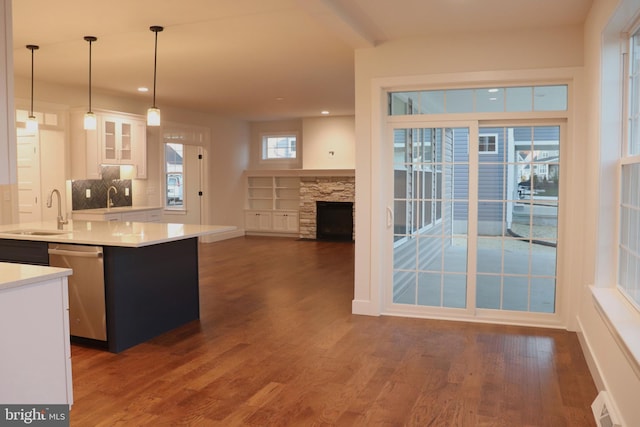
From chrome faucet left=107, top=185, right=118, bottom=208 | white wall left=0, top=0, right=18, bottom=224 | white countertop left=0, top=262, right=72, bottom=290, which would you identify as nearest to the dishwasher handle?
white countertop left=0, top=262, right=72, bottom=290

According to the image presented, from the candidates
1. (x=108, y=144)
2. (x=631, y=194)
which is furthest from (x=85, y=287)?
(x=108, y=144)

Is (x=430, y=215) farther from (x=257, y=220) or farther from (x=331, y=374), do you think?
(x=257, y=220)

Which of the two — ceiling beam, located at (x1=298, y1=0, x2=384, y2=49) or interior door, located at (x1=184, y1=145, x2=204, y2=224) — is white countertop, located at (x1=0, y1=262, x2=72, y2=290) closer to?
ceiling beam, located at (x1=298, y1=0, x2=384, y2=49)

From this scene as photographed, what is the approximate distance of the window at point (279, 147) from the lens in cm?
1177

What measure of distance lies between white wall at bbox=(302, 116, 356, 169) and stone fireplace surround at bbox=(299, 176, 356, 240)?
0.95 ft

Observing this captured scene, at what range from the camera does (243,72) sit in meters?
6.47

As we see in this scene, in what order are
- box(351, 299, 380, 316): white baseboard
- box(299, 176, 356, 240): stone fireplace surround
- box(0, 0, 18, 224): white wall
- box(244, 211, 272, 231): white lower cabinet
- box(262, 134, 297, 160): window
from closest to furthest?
box(0, 0, 18, 224): white wall, box(351, 299, 380, 316): white baseboard, box(299, 176, 356, 240): stone fireplace surround, box(244, 211, 272, 231): white lower cabinet, box(262, 134, 297, 160): window

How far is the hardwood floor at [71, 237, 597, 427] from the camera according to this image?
9.52 feet

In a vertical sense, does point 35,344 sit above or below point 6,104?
below

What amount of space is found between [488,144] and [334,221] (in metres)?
6.59

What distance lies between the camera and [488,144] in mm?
4742

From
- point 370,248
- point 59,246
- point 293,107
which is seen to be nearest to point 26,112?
point 59,246

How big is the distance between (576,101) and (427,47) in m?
1.31

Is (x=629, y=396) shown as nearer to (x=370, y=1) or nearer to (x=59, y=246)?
(x=370, y=1)
